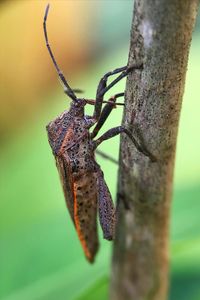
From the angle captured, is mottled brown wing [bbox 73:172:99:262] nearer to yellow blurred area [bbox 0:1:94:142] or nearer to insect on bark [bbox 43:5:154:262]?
insect on bark [bbox 43:5:154:262]

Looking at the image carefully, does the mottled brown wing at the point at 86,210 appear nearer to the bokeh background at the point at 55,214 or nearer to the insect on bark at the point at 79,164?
the insect on bark at the point at 79,164

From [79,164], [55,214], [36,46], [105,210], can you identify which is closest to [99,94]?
[79,164]

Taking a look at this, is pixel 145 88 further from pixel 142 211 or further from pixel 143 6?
pixel 142 211

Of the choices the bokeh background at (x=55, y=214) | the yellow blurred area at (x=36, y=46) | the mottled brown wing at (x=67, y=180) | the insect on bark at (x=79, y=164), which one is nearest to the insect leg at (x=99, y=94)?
the insect on bark at (x=79, y=164)

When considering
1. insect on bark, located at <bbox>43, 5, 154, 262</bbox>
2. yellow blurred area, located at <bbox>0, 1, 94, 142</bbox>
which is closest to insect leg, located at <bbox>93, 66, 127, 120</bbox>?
insect on bark, located at <bbox>43, 5, 154, 262</bbox>

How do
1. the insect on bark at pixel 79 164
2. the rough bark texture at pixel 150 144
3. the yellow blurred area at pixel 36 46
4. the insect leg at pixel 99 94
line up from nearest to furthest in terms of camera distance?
the rough bark texture at pixel 150 144 < the insect leg at pixel 99 94 < the insect on bark at pixel 79 164 < the yellow blurred area at pixel 36 46

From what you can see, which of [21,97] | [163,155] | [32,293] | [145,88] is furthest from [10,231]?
[21,97]

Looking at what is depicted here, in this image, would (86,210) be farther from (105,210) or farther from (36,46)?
(36,46)
